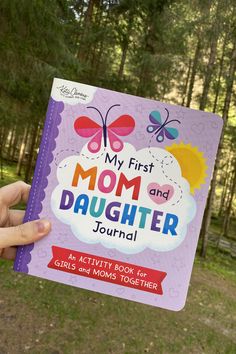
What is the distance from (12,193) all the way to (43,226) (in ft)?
1.62

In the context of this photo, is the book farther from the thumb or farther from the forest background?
the forest background

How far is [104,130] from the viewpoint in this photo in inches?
62.9

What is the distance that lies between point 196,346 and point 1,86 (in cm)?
557

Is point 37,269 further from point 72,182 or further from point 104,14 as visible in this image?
point 104,14

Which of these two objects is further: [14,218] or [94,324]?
[94,324]

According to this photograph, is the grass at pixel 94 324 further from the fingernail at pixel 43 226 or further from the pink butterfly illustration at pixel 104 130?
the pink butterfly illustration at pixel 104 130

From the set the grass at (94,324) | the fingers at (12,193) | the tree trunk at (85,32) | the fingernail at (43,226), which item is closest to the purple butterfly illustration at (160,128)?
the fingernail at (43,226)

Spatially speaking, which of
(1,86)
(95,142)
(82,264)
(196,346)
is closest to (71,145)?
(95,142)

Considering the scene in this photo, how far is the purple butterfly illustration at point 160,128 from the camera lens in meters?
1.58

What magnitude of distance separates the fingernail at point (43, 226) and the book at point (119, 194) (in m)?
0.03

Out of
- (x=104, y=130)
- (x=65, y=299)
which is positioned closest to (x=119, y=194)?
(x=104, y=130)

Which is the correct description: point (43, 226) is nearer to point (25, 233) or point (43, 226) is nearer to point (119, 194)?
point (25, 233)

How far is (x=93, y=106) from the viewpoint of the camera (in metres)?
1.59

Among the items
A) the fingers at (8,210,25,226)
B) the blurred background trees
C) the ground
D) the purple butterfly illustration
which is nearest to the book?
the purple butterfly illustration
